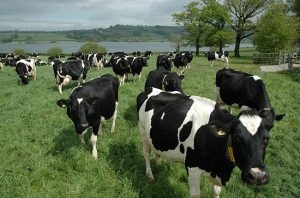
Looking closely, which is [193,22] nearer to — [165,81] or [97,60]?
[97,60]

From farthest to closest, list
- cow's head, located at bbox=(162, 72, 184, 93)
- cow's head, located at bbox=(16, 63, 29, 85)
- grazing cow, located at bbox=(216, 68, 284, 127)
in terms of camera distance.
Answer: cow's head, located at bbox=(16, 63, 29, 85) < cow's head, located at bbox=(162, 72, 184, 93) < grazing cow, located at bbox=(216, 68, 284, 127)

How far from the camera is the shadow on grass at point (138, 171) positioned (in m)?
6.63

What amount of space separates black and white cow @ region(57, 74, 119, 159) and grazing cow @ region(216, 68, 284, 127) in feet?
12.9

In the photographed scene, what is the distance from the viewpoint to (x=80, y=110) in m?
7.95

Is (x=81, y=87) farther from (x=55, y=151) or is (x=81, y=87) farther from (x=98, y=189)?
(x=98, y=189)

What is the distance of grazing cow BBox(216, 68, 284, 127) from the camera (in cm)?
1016

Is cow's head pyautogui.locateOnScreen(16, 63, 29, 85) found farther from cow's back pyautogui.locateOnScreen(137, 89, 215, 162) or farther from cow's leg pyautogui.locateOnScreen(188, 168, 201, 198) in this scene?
cow's leg pyautogui.locateOnScreen(188, 168, 201, 198)

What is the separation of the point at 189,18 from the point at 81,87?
183 ft

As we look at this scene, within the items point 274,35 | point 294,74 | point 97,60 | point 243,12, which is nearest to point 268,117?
point 294,74

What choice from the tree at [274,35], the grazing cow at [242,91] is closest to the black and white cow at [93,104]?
the grazing cow at [242,91]

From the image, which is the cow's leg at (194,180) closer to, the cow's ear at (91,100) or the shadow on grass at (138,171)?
the shadow on grass at (138,171)

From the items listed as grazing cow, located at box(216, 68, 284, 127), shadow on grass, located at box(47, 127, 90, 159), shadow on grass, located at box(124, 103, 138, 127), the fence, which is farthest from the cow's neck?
the fence

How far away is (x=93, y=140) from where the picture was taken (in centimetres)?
828

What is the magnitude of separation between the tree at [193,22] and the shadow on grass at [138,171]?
52.9 metres
